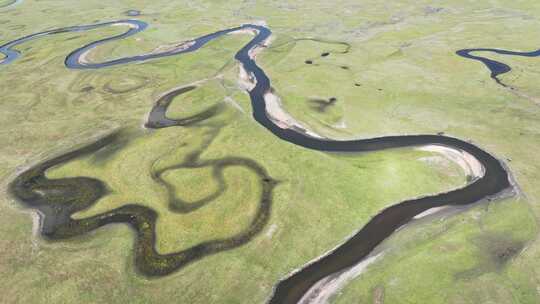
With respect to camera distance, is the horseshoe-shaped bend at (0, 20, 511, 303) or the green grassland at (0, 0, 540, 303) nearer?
the green grassland at (0, 0, 540, 303)

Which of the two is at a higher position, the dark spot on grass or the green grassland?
the dark spot on grass

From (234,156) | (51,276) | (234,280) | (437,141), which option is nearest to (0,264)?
(51,276)

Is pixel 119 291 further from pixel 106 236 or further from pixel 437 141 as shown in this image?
pixel 437 141

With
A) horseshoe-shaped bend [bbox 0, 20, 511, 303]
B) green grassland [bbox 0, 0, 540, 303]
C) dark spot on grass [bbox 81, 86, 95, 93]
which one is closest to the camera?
green grassland [bbox 0, 0, 540, 303]

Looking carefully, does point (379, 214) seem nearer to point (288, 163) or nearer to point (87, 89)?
point (288, 163)

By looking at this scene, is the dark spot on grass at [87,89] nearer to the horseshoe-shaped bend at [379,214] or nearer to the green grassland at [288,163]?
the green grassland at [288,163]

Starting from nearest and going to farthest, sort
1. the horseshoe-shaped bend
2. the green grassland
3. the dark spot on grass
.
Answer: the green grassland → the horseshoe-shaped bend → the dark spot on grass

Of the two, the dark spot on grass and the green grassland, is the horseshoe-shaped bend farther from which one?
the dark spot on grass

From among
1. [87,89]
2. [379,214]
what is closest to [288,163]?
[379,214]

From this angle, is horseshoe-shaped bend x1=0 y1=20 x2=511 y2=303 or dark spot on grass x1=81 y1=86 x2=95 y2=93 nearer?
horseshoe-shaped bend x1=0 y1=20 x2=511 y2=303

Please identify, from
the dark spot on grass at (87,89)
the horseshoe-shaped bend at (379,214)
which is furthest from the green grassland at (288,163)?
the horseshoe-shaped bend at (379,214)

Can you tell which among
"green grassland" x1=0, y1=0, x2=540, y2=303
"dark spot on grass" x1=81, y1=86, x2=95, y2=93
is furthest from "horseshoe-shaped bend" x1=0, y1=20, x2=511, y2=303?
"dark spot on grass" x1=81, y1=86, x2=95, y2=93
